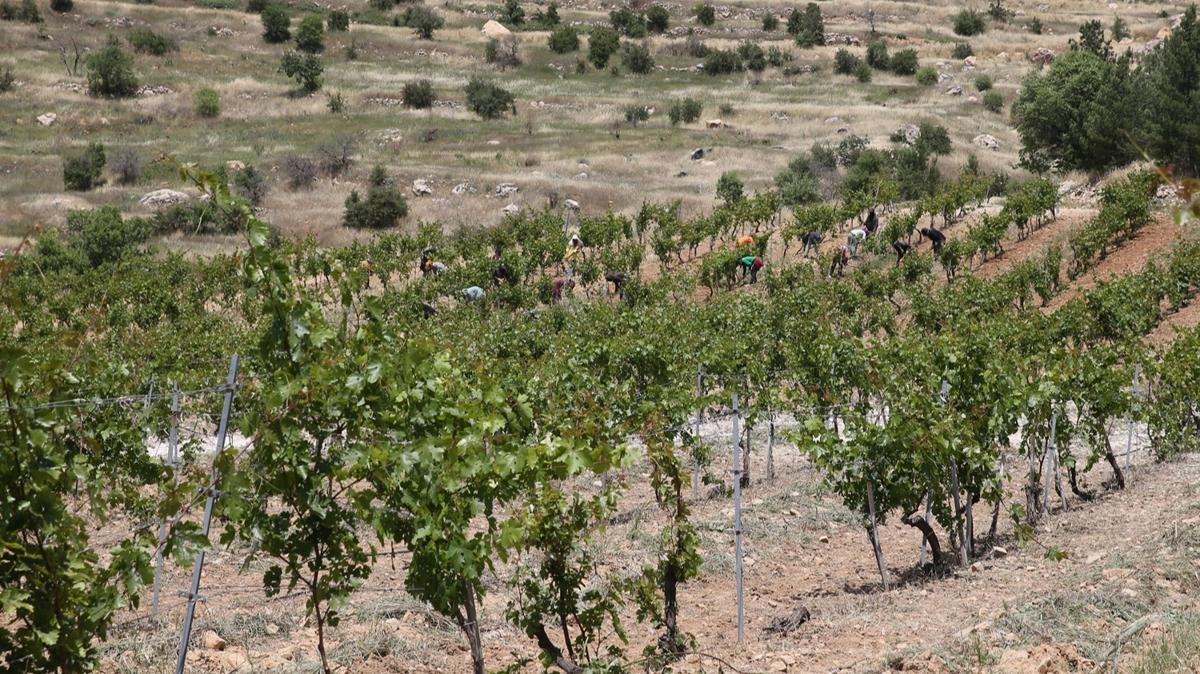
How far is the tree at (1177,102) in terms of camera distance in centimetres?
2936

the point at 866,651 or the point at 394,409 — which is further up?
the point at 394,409

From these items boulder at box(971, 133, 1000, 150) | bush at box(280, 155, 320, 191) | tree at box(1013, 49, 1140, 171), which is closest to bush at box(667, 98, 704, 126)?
boulder at box(971, 133, 1000, 150)

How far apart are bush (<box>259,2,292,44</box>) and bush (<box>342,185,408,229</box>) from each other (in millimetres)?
34644

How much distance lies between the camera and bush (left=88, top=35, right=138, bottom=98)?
2282 inches

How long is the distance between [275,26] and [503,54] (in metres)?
14.2

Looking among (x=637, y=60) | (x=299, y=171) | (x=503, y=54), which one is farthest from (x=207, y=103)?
(x=637, y=60)

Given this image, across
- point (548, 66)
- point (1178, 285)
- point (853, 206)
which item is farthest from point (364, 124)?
point (1178, 285)

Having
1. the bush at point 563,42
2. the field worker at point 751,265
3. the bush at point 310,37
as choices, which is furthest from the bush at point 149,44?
the field worker at point 751,265

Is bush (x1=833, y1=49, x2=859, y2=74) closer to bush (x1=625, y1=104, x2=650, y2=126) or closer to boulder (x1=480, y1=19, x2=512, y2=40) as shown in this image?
bush (x1=625, y1=104, x2=650, y2=126)

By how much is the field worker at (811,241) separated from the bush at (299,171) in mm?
22623

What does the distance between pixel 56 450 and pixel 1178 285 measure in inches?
866

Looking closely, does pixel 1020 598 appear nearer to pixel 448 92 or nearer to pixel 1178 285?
pixel 1178 285

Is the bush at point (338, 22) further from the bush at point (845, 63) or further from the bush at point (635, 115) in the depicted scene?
the bush at point (845, 63)

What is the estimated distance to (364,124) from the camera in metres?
54.6
